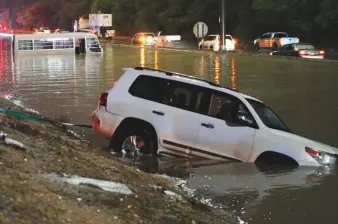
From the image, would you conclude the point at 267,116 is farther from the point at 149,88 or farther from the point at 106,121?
the point at 106,121

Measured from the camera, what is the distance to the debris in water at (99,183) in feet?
19.9

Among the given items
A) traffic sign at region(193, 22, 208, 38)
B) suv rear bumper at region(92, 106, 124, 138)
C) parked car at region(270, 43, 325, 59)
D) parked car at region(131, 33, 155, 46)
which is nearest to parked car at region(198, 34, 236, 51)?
traffic sign at region(193, 22, 208, 38)

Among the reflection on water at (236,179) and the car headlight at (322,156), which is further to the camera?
the car headlight at (322,156)

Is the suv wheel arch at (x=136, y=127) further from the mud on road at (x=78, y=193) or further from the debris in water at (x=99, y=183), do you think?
the debris in water at (x=99, y=183)

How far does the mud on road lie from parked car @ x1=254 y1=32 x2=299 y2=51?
40540 millimetres

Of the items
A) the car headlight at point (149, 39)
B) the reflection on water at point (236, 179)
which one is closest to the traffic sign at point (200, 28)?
the car headlight at point (149, 39)

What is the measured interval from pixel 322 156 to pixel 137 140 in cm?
303

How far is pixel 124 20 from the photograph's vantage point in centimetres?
9975

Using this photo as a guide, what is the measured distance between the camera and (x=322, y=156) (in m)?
9.07

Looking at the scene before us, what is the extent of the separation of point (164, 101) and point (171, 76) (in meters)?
0.44

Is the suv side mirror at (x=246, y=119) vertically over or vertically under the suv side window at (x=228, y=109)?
under

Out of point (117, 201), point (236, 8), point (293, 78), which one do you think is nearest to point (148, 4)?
point (236, 8)

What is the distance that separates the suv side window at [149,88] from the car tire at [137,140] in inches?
22.2

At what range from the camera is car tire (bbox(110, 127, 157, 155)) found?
9.47 meters
